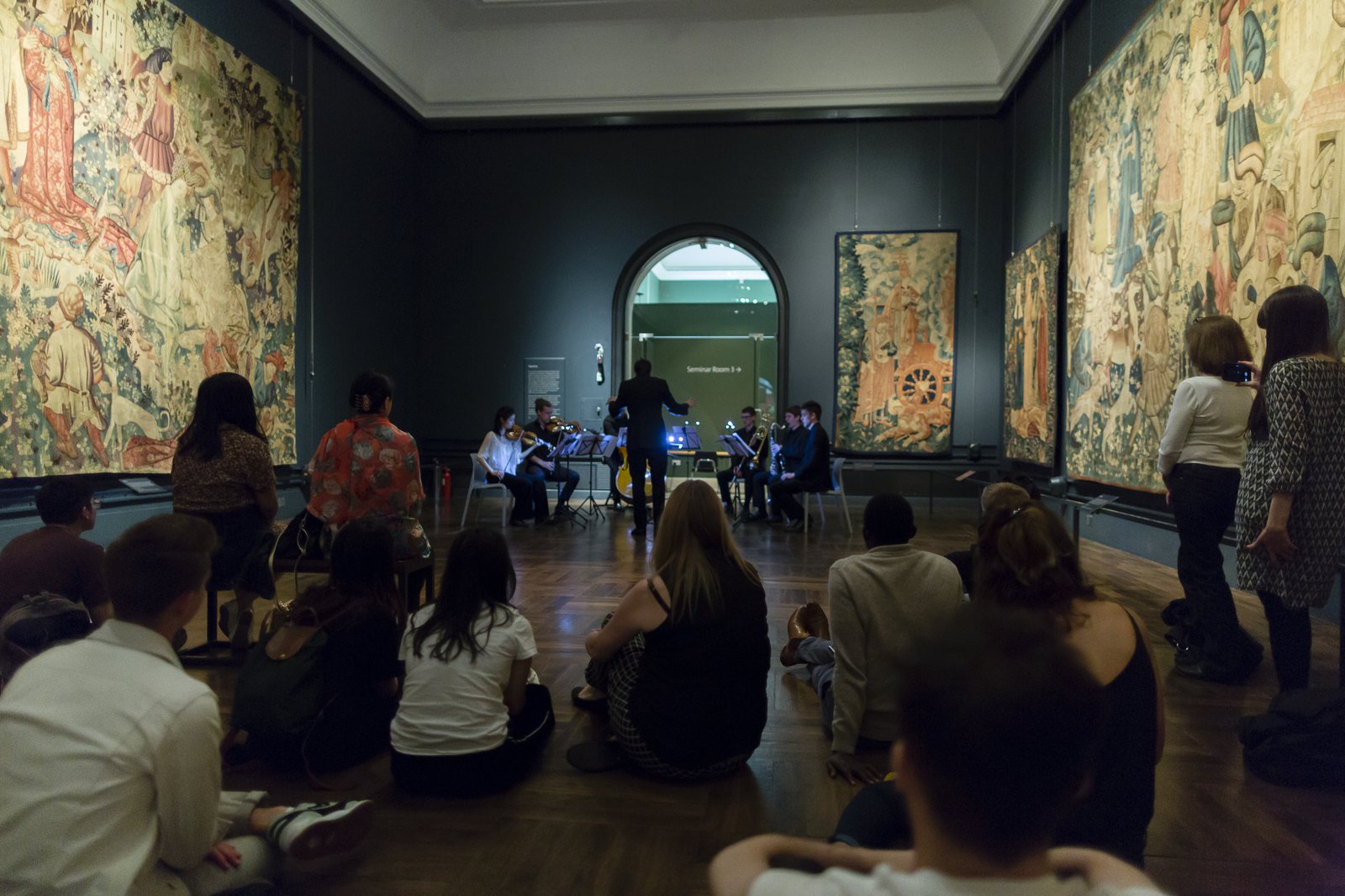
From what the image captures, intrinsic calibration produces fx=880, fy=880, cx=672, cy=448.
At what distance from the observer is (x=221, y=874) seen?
1859 millimetres

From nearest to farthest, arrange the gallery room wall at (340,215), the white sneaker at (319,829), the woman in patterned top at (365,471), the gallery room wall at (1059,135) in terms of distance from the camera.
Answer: the white sneaker at (319,829) → the woman in patterned top at (365,471) → the gallery room wall at (1059,135) → the gallery room wall at (340,215)

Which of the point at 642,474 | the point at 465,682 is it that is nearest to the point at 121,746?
the point at 465,682

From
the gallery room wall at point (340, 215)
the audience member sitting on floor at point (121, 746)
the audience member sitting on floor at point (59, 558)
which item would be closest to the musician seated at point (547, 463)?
the gallery room wall at point (340, 215)

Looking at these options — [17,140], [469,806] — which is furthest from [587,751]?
[17,140]

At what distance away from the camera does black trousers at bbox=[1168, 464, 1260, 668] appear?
12.8 feet

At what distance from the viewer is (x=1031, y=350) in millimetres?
9898

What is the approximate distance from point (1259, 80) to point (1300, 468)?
299 centimetres

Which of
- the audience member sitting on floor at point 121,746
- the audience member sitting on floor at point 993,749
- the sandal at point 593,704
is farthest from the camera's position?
the sandal at point 593,704

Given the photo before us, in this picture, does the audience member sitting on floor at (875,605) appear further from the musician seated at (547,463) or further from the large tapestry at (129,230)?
the musician seated at (547,463)

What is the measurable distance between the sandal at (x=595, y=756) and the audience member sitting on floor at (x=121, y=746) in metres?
1.37

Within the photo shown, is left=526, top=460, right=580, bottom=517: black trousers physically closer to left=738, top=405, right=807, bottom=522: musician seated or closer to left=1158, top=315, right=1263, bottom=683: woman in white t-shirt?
left=738, top=405, right=807, bottom=522: musician seated

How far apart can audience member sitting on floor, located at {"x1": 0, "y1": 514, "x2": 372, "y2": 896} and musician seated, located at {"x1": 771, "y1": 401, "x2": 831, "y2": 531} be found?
809 cm

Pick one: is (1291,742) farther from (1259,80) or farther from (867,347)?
(867,347)

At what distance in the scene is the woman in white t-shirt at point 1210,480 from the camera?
3.91 meters
